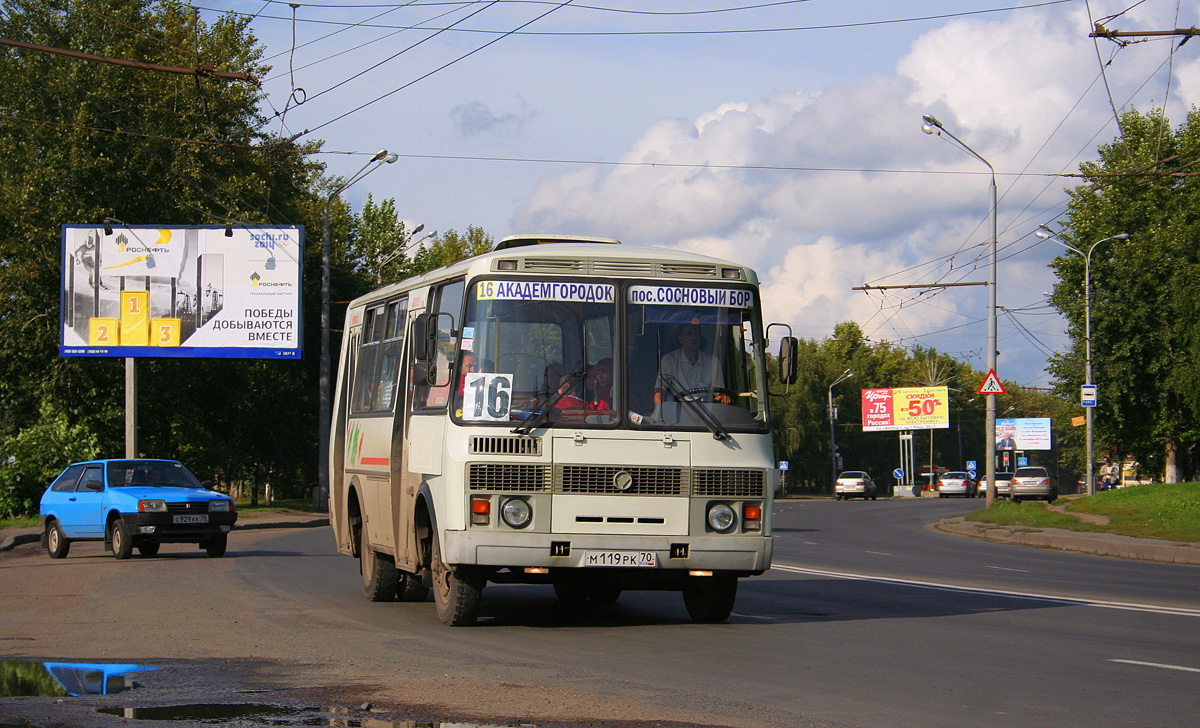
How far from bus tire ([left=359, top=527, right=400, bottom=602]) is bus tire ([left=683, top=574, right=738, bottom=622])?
10.8ft

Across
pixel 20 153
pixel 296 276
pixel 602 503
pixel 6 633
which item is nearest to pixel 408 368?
pixel 602 503

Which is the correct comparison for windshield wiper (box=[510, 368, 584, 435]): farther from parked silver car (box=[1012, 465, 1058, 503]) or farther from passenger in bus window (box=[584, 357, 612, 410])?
parked silver car (box=[1012, 465, 1058, 503])

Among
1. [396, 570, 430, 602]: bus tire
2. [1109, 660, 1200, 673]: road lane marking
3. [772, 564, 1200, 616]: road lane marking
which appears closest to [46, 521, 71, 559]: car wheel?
[396, 570, 430, 602]: bus tire

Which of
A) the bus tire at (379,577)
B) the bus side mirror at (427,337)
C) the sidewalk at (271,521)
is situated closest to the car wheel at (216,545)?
the sidewalk at (271,521)

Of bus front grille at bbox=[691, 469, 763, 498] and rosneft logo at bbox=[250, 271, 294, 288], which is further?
rosneft logo at bbox=[250, 271, 294, 288]

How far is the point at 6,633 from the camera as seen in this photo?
1089 centimetres

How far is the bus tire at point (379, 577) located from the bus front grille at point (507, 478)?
3.38m

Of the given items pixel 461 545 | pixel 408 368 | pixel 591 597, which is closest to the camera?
pixel 461 545

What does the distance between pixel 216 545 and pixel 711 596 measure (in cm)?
1296

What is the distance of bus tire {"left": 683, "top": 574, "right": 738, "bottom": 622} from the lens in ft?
37.4

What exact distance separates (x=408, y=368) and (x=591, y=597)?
3.41 metres

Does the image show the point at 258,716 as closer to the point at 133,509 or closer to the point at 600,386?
the point at 600,386

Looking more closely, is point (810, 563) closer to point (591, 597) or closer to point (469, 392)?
point (591, 597)

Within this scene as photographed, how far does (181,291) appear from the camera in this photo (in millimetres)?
33375
